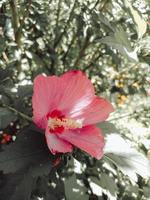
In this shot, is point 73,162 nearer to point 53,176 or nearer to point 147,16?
point 53,176

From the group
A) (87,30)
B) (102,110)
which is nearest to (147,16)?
(87,30)

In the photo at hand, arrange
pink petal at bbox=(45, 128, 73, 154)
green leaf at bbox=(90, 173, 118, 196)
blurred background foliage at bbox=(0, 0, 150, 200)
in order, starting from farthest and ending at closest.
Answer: green leaf at bbox=(90, 173, 118, 196)
blurred background foliage at bbox=(0, 0, 150, 200)
pink petal at bbox=(45, 128, 73, 154)

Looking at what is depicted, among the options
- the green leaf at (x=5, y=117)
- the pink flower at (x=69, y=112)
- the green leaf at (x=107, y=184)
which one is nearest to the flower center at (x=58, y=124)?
the pink flower at (x=69, y=112)

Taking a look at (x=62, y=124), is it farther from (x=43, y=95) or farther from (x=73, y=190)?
(x=73, y=190)

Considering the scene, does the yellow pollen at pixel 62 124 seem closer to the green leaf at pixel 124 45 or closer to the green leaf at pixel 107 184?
the green leaf at pixel 124 45

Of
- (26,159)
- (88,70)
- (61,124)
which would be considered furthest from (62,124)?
(88,70)

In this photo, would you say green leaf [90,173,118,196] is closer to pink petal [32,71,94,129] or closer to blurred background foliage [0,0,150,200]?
blurred background foliage [0,0,150,200]

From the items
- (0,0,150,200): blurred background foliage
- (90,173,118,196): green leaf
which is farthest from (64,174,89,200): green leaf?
(90,173,118,196): green leaf
